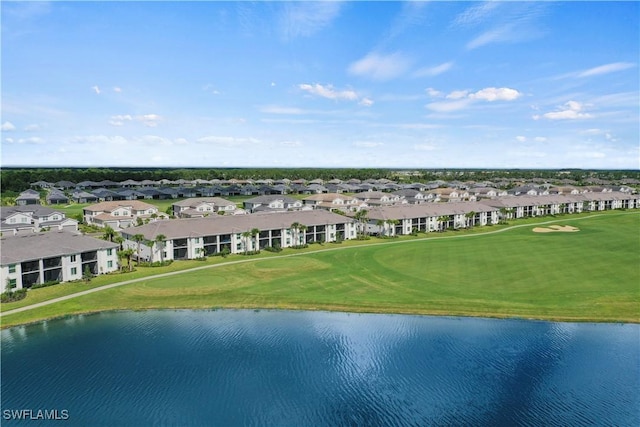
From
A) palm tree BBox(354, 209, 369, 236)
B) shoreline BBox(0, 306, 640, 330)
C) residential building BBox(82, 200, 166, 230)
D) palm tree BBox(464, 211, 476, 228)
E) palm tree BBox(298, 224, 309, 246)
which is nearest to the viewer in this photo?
shoreline BBox(0, 306, 640, 330)

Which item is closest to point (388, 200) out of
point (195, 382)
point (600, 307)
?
point (600, 307)

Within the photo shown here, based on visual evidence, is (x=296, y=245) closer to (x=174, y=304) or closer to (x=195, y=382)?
(x=174, y=304)

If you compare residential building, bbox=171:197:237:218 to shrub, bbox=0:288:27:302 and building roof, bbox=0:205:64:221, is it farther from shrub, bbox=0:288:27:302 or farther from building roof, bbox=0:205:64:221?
shrub, bbox=0:288:27:302

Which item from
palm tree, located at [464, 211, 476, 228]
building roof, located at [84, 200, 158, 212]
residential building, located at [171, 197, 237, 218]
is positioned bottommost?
palm tree, located at [464, 211, 476, 228]

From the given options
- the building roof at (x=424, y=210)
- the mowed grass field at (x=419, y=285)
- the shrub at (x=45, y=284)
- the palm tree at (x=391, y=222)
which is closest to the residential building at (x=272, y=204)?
the building roof at (x=424, y=210)

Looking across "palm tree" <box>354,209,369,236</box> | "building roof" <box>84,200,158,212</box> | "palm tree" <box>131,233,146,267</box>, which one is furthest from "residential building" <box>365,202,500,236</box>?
"building roof" <box>84,200,158,212</box>

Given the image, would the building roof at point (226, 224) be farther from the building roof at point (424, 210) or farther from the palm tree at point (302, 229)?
Answer: the building roof at point (424, 210)
